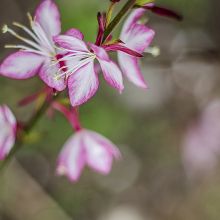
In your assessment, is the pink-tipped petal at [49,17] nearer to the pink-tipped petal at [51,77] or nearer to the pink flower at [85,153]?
the pink-tipped petal at [51,77]

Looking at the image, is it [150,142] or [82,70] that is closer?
[82,70]

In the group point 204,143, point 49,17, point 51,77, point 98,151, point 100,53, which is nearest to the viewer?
point 100,53

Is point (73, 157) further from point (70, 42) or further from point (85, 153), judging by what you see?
point (70, 42)

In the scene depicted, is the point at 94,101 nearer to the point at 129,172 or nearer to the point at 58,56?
the point at 129,172

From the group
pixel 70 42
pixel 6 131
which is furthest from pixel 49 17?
pixel 6 131

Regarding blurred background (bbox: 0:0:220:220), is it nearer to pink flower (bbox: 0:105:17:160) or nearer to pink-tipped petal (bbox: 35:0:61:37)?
pink flower (bbox: 0:105:17:160)

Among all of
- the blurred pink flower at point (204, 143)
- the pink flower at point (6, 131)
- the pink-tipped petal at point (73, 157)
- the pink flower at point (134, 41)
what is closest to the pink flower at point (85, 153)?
the pink-tipped petal at point (73, 157)
